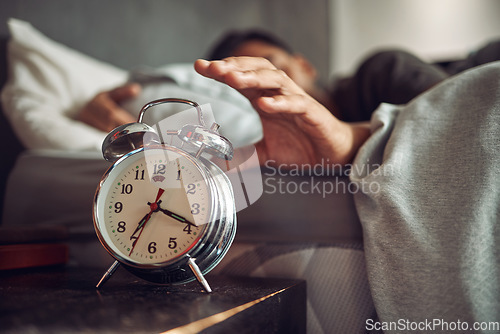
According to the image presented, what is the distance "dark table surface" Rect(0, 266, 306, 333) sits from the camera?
380 millimetres

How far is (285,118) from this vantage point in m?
0.70

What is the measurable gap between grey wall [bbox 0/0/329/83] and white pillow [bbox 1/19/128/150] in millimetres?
95

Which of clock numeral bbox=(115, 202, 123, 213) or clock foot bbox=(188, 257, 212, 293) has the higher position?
clock numeral bbox=(115, 202, 123, 213)

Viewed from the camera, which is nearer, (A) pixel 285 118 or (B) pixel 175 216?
(B) pixel 175 216

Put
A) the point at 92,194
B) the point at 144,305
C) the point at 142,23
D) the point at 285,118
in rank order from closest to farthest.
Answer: the point at 144,305 < the point at 285,118 < the point at 92,194 < the point at 142,23

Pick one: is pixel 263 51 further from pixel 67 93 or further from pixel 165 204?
pixel 165 204

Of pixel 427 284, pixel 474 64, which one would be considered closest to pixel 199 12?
pixel 474 64

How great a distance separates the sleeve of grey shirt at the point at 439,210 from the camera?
52 cm

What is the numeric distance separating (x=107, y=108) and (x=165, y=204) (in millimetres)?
749

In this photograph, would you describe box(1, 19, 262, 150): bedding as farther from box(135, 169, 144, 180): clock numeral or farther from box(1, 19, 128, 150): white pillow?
box(135, 169, 144, 180): clock numeral

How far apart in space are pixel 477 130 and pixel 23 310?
0.62 m

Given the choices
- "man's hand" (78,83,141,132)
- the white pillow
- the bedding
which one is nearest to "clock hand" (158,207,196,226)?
the bedding

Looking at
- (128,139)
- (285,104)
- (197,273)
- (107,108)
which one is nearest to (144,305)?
(197,273)

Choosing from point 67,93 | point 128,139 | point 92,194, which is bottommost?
point 92,194
